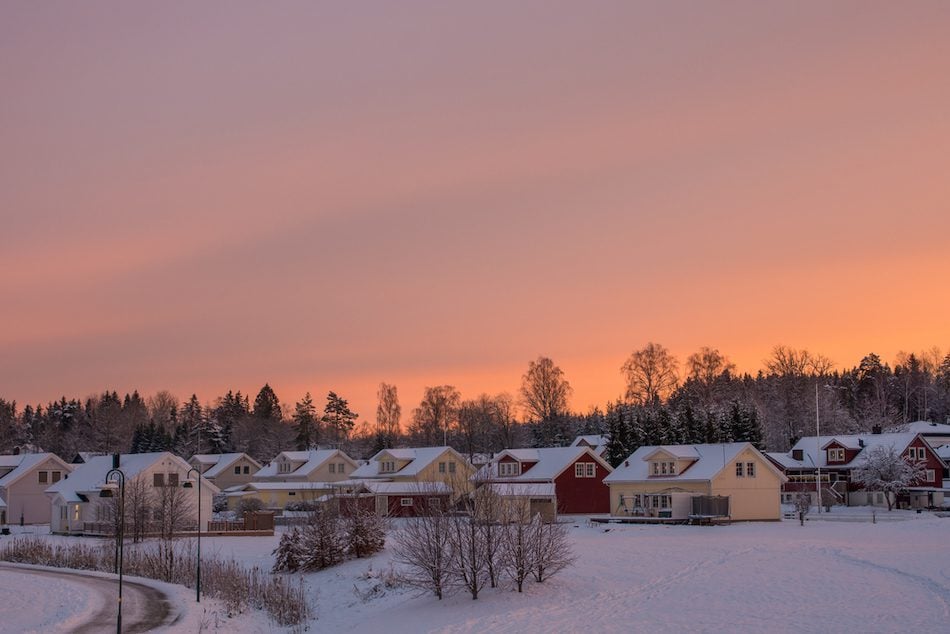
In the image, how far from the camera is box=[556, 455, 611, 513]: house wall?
266 ft

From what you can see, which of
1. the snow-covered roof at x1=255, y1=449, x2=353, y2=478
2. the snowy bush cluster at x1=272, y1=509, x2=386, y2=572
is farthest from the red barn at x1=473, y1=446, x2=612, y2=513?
the snowy bush cluster at x1=272, y1=509, x2=386, y2=572

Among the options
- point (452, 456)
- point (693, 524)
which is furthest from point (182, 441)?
point (693, 524)

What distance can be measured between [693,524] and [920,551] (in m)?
22.4

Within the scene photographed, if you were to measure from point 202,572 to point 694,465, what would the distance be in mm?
40639

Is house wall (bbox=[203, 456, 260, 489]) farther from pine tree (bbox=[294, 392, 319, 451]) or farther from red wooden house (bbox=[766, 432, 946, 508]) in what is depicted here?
red wooden house (bbox=[766, 432, 946, 508])

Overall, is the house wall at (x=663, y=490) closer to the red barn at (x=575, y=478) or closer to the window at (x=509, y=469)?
the red barn at (x=575, y=478)

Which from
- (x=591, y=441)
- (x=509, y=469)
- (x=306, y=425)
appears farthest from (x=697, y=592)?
(x=306, y=425)

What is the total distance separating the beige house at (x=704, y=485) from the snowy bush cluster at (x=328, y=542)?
26.7m

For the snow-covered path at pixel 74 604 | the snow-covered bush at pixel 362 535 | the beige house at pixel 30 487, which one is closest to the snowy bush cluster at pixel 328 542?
the snow-covered bush at pixel 362 535

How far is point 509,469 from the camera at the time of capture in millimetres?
86188

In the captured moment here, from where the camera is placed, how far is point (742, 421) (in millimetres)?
93312

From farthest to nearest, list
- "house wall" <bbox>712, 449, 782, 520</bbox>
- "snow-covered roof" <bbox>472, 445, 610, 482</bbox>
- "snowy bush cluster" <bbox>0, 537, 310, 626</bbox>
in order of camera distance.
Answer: "snow-covered roof" <bbox>472, 445, 610, 482</bbox>
"house wall" <bbox>712, 449, 782, 520</bbox>
"snowy bush cluster" <bbox>0, 537, 310, 626</bbox>

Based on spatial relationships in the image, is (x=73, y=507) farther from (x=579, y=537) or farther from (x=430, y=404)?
(x=430, y=404)

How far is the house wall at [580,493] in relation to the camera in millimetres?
81125
